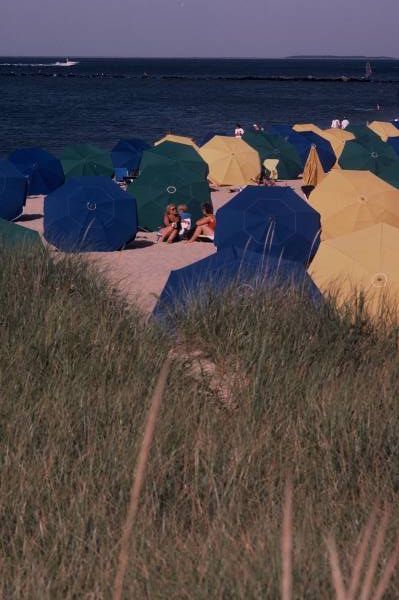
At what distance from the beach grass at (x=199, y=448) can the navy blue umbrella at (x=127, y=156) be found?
58.7 ft

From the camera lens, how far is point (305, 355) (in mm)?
5652

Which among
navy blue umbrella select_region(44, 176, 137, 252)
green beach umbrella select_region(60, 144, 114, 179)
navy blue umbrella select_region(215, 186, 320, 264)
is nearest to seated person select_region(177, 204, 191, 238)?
navy blue umbrella select_region(44, 176, 137, 252)

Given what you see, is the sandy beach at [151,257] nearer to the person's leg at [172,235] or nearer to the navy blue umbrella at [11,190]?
the person's leg at [172,235]

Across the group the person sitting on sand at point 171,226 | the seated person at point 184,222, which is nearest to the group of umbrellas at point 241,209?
the seated person at point 184,222

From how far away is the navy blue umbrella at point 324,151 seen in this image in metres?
24.3

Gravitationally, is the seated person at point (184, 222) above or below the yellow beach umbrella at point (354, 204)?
below

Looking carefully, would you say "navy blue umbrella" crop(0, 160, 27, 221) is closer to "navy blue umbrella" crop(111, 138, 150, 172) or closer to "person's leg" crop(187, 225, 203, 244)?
"person's leg" crop(187, 225, 203, 244)

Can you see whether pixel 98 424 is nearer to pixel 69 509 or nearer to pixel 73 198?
pixel 69 509

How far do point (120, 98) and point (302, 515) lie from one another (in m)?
90.0

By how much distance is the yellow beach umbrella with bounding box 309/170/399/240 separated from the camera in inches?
541

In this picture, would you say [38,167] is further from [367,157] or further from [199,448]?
[199,448]

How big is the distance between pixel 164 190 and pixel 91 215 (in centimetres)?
240

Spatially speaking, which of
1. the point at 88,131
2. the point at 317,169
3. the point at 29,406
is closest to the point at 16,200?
the point at 317,169

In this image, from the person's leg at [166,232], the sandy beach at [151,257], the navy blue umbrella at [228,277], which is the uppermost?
the navy blue umbrella at [228,277]
